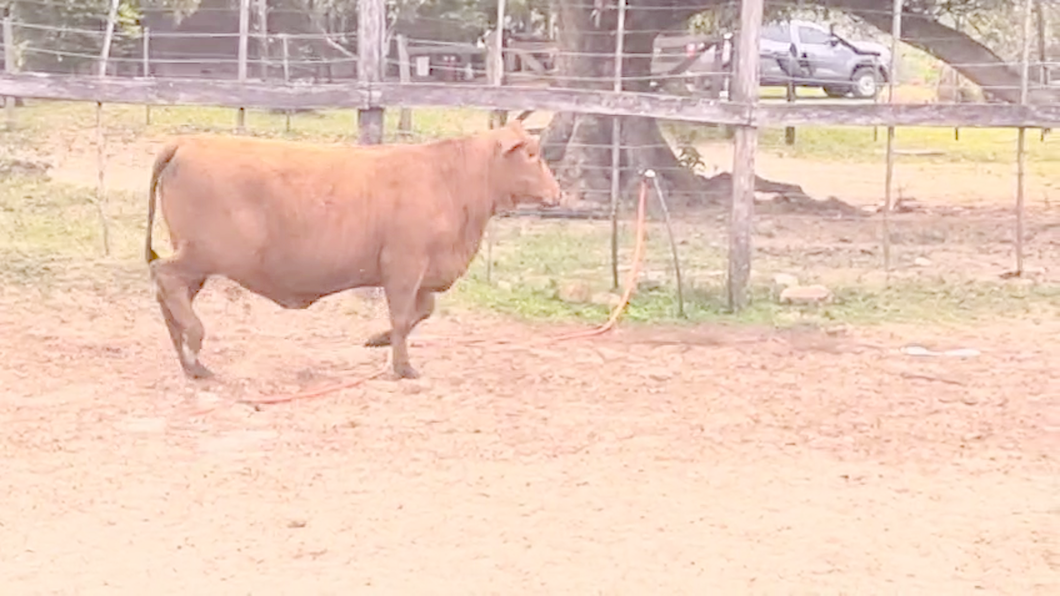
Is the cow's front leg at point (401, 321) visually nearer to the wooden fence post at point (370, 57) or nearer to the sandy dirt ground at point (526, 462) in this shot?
the sandy dirt ground at point (526, 462)

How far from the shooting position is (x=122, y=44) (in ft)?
69.6

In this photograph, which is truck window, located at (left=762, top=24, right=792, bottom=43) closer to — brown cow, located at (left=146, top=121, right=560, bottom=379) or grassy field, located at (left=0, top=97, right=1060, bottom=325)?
grassy field, located at (left=0, top=97, right=1060, bottom=325)

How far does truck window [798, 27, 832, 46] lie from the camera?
3031 cm

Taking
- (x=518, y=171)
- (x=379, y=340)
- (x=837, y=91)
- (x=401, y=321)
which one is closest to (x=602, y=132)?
(x=518, y=171)

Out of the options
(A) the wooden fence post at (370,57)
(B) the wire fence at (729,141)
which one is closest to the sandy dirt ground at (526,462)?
(A) the wooden fence post at (370,57)

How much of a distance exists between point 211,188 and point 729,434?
9.53 feet

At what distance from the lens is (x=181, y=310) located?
321 inches

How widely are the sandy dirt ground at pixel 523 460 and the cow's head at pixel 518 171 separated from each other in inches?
36.9

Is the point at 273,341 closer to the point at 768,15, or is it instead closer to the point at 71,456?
the point at 71,456

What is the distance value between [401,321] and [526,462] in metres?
1.77

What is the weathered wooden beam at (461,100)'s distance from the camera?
421 inches

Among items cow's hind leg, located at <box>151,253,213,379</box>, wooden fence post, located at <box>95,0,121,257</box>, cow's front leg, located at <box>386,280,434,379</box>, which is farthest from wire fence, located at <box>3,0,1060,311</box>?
cow's hind leg, located at <box>151,253,213,379</box>

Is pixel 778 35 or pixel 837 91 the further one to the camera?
pixel 778 35

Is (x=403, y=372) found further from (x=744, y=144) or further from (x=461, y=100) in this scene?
(x=744, y=144)
